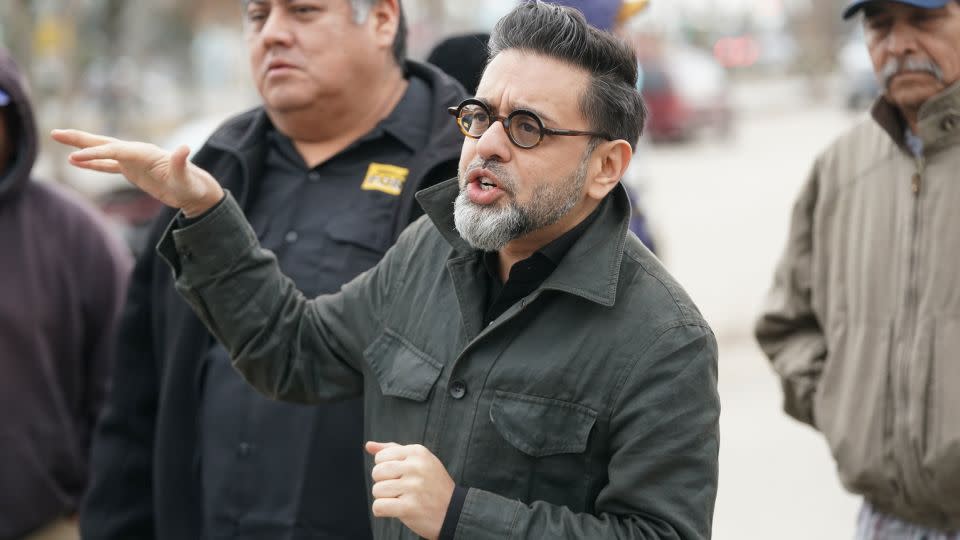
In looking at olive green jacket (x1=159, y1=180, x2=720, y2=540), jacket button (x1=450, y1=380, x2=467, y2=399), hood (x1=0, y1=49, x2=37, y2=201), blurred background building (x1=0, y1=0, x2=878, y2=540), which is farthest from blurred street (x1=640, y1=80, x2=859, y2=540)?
jacket button (x1=450, y1=380, x2=467, y2=399)

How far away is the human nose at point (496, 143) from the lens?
228 cm

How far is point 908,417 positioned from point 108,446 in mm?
2146

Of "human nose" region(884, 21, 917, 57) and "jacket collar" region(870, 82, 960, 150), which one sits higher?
"human nose" region(884, 21, 917, 57)

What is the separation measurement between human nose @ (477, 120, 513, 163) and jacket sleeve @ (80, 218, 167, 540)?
1552mm

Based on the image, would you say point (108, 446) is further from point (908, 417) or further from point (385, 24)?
point (908, 417)

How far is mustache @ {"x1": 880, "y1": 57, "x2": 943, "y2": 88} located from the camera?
3223 mm

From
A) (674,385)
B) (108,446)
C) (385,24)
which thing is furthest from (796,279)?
(108,446)

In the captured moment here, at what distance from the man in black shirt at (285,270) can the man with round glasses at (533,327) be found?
0.62 m

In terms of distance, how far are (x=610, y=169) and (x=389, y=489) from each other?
0.72 metres

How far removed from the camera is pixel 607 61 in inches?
92.2

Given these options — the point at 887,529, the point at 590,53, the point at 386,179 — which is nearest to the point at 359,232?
the point at 386,179

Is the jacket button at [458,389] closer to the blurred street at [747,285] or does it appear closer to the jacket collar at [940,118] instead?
the jacket collar at [940,118]

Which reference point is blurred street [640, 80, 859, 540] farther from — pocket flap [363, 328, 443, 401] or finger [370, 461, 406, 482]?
finger [370, 461, 406, 482]

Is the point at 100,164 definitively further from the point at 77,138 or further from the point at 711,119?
the point at 711,119
